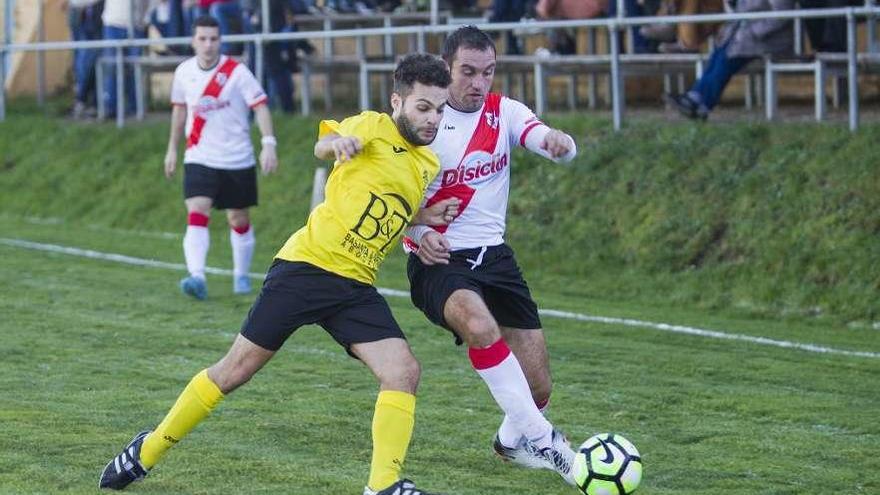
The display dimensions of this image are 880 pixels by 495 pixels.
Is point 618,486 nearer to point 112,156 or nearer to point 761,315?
point 761,315

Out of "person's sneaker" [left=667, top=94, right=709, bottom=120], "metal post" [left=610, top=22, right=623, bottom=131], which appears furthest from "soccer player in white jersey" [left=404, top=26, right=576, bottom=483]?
"metal post" [left=610, top=22, right=623, bottom=131]

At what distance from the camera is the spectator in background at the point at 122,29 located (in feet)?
72.5

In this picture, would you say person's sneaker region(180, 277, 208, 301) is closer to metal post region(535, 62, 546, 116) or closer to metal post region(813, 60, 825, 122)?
metal post region(535, 62, 546, 116)

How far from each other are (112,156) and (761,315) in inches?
430

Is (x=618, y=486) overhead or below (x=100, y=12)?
below

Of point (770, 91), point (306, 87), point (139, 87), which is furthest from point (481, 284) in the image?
point (139, 87)

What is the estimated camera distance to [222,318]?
12.2 meters

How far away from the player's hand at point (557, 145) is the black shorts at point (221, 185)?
6.46m

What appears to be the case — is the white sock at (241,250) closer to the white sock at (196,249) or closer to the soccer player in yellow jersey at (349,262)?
the white sock at (196,249)

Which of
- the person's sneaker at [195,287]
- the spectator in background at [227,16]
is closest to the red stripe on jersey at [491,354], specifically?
the person's sneaker at [195,287]

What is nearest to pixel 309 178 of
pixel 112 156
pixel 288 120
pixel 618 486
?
pixel 288 120

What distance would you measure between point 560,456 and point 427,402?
2.04 metres

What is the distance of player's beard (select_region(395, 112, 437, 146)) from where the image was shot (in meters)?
6.67

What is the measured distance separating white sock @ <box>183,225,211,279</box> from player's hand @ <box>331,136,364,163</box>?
22.2 ft
